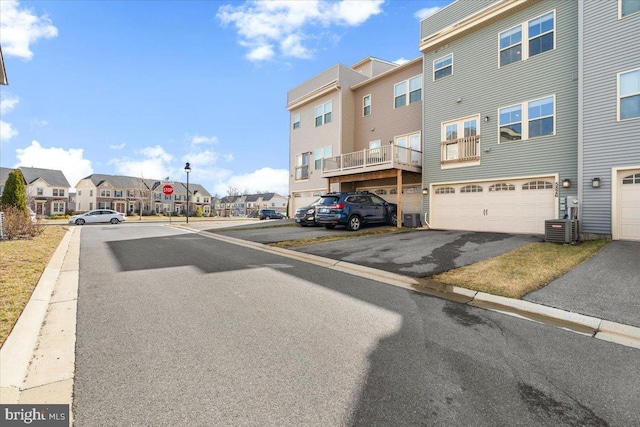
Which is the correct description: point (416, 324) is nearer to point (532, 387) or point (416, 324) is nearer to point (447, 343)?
point (447, 343)

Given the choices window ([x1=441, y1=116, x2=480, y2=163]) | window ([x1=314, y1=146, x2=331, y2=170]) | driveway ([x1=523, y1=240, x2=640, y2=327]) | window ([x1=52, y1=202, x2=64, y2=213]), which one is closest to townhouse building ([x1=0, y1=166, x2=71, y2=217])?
window ([x1=52, y1=202, x2=64, y2=213])

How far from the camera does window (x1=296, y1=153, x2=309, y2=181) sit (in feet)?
73.4

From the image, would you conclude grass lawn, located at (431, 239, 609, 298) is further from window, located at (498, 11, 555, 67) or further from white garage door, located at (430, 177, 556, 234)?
window, located at (498, 11, 555, 67)

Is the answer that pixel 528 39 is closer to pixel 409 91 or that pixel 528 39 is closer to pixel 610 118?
pixel 610 118

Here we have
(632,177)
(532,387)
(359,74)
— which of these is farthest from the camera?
(359,74)

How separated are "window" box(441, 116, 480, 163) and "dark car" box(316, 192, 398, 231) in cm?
385

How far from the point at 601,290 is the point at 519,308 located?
1842 mm

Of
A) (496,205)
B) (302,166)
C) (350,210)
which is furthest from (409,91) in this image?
(302,166)

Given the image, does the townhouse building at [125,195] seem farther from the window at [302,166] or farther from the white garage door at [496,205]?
the white garage door at [496,205]

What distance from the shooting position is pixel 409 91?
56.1 feet

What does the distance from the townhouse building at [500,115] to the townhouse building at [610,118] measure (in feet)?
1.82

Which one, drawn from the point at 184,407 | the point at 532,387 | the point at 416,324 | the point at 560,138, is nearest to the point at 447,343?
the point at 416,324

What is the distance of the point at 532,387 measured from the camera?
2.64 metres

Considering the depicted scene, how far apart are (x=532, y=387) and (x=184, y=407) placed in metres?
2.85
